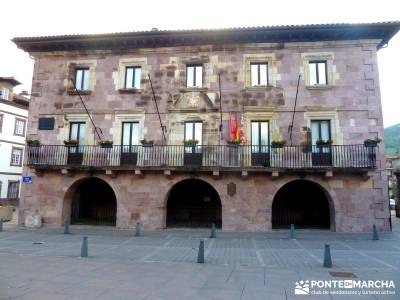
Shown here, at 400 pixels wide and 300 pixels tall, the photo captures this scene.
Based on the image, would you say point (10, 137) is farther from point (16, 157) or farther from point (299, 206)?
point (299, 206)

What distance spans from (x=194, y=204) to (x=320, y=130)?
29.5ft

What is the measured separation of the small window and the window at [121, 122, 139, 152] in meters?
4.50

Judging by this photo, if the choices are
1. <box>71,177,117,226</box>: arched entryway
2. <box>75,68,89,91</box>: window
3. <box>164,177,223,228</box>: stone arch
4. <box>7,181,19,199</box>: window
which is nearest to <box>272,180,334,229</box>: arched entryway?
<box>164,177,223,228</box>: stone arch

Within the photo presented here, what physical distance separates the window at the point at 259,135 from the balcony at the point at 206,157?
0.25ft

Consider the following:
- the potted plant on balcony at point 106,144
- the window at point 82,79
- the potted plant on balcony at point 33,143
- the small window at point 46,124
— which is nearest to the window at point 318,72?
the potted plant on balcony at point 106,144

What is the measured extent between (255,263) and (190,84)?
1176 cm

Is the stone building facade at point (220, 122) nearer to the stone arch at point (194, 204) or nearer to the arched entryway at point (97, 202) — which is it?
the arched entryway at point (97, 202)

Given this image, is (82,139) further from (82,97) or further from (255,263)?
(255,263)

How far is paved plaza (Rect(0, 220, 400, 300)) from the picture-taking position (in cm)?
664

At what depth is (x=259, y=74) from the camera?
18.1m

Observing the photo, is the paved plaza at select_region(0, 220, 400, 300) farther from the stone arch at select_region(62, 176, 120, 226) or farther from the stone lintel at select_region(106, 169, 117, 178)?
the stone lintel at select_region(106, 169, 117, 178)

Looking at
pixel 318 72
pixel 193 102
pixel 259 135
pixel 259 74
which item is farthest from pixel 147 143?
pixel 318 72

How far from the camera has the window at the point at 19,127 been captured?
35.4 m

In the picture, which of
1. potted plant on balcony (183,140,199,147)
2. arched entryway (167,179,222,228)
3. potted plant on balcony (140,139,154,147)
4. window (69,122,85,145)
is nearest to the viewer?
potted plant on balcony (183,140,199,147)
